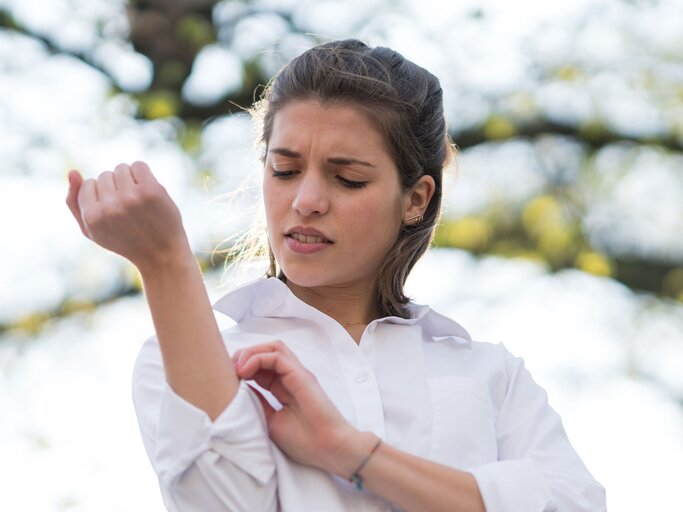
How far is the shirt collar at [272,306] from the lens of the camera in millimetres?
2240

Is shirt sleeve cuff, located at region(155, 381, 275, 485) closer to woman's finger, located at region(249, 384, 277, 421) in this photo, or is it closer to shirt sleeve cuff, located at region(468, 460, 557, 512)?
woman's finger, located at region(249, 384, 277, 421)

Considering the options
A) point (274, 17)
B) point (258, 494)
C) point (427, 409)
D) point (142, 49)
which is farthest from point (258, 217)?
point (274, 17)

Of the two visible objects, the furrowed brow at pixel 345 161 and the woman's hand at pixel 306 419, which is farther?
the furrowed brow at pixel 345 161

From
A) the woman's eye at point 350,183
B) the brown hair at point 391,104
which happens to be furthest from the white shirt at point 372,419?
the woman's eye at point 350,183

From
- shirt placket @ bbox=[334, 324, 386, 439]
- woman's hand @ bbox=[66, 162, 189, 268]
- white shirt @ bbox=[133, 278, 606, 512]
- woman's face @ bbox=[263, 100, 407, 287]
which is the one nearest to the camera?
woman's hand @ bbox=[66, 162, 189, 268]

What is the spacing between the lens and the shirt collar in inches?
88.2

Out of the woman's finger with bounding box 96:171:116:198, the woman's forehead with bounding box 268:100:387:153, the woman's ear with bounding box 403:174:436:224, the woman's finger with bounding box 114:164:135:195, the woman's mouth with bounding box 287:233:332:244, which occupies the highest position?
the woman's finger with bounding box 114:164:135:195

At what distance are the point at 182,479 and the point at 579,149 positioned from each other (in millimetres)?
6170

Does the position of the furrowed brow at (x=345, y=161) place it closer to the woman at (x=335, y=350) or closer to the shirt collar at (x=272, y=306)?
the woman at (x=335, y=350)

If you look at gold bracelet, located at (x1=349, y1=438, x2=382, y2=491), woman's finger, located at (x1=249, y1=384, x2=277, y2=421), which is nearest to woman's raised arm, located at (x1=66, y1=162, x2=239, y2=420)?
woman's finger, located at (x1=249, y1=384, x2=277, y2=421)

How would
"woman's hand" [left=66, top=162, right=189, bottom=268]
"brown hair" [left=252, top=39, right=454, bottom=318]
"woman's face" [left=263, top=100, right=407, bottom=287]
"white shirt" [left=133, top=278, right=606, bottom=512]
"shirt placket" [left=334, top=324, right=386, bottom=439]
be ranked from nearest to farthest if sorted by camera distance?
1. "woman's hand" [left=66, top=162, right=189, bottom=268]
2. "white shirt" [left=133, top=278, right=606, bottom=512]
3. "shirt placket" [left=334, top=324, right=386, bottom=439]
4. "woman's face" [left=263, top=100, right=407, bottom=287]
5. "brown hair" [left=252, top=39, right=454, bottom=318]

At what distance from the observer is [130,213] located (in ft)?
5.76

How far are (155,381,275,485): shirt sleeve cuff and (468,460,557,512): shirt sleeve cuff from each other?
35 centimetres

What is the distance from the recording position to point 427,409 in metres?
2.13
